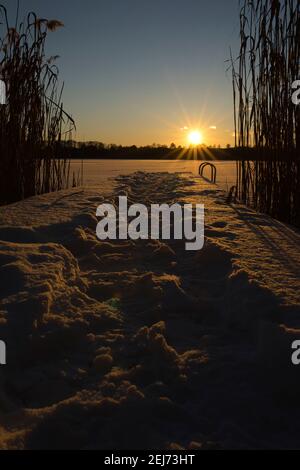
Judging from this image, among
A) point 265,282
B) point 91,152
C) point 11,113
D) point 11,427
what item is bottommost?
point 11,427

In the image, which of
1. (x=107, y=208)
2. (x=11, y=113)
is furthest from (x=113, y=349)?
(x=11, y=113)

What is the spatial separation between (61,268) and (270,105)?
4.71 ft

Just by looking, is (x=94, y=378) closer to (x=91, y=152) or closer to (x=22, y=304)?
(x=22, y=304)

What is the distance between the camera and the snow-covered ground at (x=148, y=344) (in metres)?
0.58

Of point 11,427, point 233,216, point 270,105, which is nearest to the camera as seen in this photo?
point 11,427

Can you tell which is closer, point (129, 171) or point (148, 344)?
point (148, 344)

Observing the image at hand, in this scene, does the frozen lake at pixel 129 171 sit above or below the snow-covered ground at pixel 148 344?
above

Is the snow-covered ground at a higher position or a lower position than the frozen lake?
lower

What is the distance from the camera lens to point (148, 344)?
0.80 meters

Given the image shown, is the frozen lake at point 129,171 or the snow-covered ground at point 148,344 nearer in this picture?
the snow-covered ground at point 148,344

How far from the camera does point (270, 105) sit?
206 cm

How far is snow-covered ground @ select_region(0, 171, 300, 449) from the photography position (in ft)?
1.90

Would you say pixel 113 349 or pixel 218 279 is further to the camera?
pixel 218 279

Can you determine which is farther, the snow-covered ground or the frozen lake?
the frozen lake
